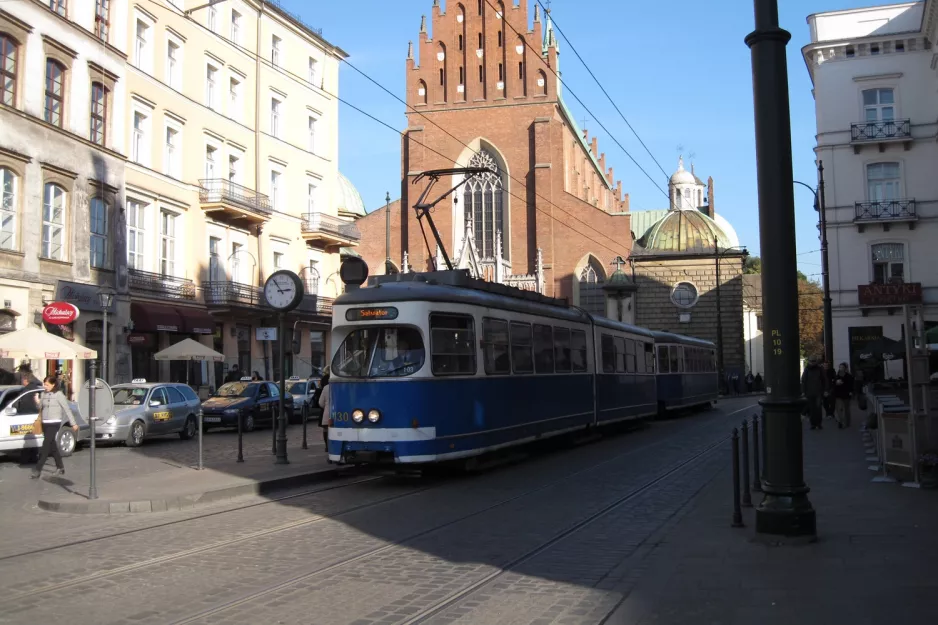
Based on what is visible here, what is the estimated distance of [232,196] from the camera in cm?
3569

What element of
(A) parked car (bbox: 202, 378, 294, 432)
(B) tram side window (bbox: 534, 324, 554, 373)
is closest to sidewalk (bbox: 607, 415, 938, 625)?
(B) tram side window (bbox: 534, 324, 554, 373)

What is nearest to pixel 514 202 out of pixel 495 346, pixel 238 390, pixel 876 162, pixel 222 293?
pixel 876 162

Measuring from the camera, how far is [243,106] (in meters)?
38.0

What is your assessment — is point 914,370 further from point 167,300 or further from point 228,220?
point 228,220

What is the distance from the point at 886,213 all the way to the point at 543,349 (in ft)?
91.1

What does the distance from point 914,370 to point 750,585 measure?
643 centimetres

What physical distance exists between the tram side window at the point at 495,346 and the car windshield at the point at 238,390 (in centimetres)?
1429

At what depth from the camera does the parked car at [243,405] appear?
26219 millimetres

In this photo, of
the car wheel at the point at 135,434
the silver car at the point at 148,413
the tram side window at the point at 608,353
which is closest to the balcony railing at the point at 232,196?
the silver car at the point at 148,413

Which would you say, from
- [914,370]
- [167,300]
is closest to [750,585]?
[914,370]

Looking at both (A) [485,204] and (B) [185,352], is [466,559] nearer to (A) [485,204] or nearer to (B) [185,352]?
(B) [185,352]

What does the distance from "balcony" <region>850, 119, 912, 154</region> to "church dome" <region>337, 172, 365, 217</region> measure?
99.7 ft

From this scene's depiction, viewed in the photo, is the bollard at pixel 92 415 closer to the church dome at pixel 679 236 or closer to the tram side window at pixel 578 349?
the tram side window at pixel 578 349

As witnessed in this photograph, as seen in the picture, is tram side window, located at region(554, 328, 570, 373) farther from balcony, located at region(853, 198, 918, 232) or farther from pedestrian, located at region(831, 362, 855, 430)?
balcony, located at region(853, 198, 918, 232)
